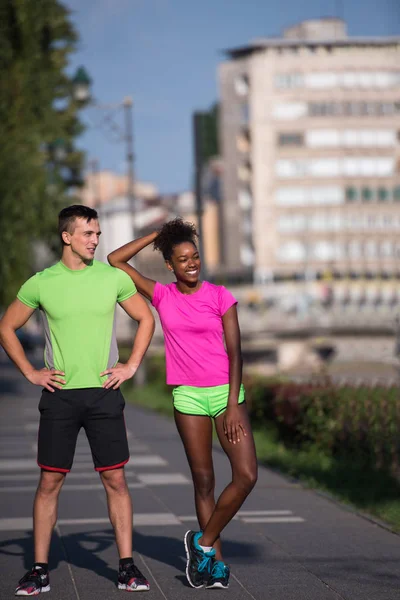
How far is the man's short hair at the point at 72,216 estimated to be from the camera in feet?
23.4

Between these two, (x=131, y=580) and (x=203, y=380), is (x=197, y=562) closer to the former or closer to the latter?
(x=131, y=580)

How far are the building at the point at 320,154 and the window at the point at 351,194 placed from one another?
94 millimetres

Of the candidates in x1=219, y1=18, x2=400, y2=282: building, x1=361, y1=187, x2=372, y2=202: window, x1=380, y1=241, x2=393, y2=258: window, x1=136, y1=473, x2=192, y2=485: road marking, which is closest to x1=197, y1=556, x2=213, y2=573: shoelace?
x1=136, y1=473, x2=192, y2=485: road marking

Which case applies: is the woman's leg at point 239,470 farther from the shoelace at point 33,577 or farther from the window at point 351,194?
the window at point 351,194

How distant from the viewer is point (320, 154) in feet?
405

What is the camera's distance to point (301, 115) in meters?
124

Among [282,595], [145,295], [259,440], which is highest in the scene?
[145,295]

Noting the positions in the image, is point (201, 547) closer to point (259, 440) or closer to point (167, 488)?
point (167, 488)

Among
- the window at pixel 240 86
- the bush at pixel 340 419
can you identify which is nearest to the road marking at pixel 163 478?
the bush at pixel 340 419

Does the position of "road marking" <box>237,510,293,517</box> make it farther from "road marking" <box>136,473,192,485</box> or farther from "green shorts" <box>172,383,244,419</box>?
"green shorts" <box>172,383,244,419</box>

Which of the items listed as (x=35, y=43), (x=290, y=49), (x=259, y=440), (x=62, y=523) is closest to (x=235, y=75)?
(x=290, y=49)

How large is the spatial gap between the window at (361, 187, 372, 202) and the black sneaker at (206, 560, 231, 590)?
11782 cm

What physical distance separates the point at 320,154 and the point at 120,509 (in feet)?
387

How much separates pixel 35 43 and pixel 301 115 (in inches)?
3639
